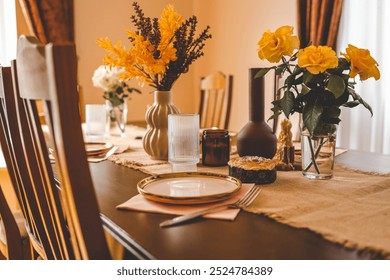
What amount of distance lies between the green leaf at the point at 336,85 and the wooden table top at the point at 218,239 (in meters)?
0.38

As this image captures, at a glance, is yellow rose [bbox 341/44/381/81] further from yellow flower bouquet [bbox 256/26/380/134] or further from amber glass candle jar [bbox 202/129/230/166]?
amber glass candle jar [bbox 202/129/230/166]

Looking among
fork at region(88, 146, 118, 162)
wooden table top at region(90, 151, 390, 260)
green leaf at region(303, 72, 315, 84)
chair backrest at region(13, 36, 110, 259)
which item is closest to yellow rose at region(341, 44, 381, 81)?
green leaf at region(303, 72, 315, 84)

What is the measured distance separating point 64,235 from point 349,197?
60 cm

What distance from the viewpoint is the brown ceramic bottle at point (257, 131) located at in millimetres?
1207

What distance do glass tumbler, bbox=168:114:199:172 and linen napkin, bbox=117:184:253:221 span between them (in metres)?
0.32

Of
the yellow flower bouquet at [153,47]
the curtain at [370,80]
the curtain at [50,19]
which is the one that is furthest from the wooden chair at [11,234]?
the curtain at [50,19]

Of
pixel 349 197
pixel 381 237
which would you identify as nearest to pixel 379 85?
pixel 349 197

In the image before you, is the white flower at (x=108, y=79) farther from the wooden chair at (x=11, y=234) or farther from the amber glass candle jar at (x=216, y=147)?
the amber glass candle jar at (x=216, y=147)

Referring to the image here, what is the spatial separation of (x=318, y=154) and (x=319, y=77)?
198 millimetres

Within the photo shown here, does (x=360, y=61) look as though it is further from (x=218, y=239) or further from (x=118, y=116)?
(x=118, y=116)

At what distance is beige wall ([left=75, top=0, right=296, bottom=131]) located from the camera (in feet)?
12.3

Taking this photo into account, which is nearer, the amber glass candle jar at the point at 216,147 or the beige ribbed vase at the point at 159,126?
the amber glass candle jar at the point at 216,147
